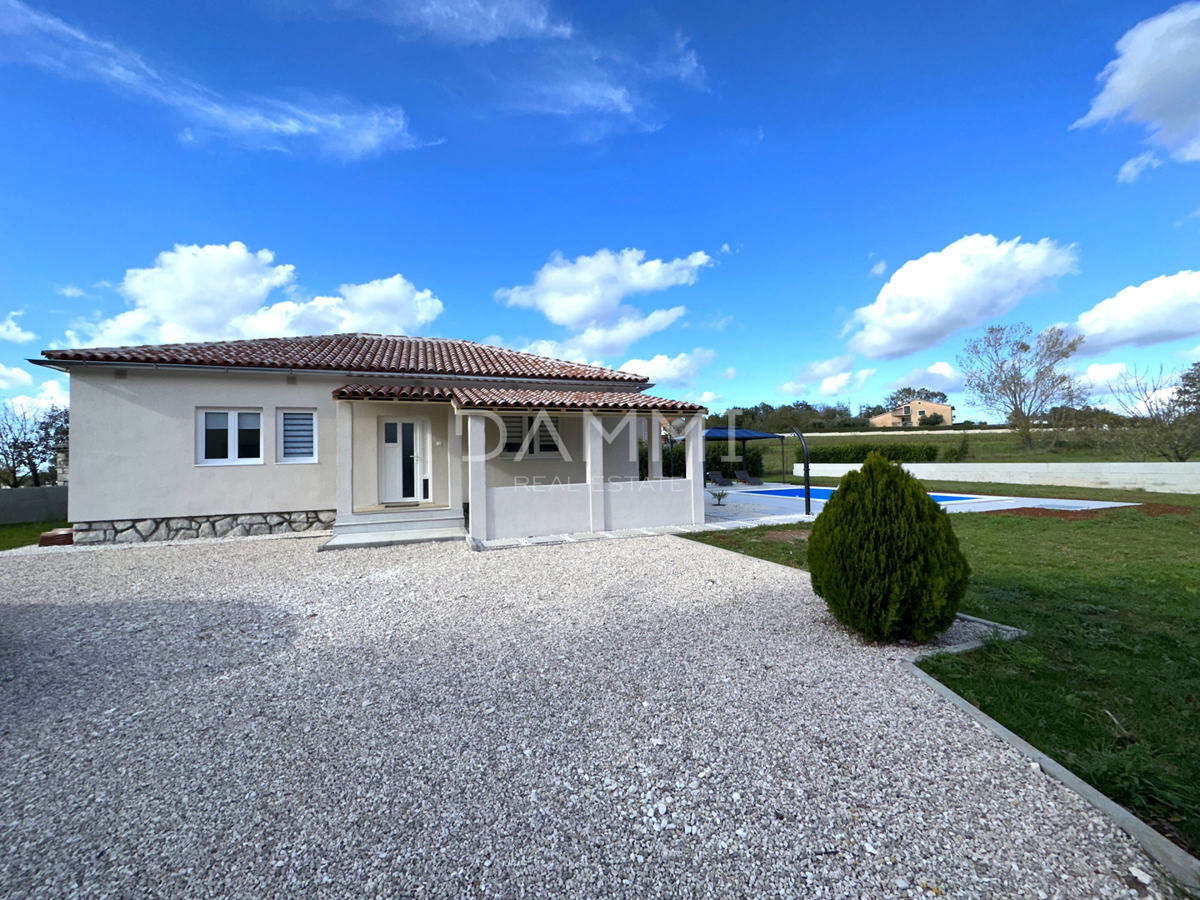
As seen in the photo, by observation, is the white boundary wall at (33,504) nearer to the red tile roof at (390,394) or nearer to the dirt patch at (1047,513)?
the red tile roof at (390,394)

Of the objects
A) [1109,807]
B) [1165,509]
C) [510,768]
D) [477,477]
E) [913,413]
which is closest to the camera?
[1109,807]

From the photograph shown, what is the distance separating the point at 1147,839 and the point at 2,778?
19.5 ft

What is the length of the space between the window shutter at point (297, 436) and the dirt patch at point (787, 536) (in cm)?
1085

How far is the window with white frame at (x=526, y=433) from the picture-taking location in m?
13.9

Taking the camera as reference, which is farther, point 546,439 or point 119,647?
point 546,439

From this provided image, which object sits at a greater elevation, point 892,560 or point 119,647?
point 892,560

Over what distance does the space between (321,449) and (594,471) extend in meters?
6.67

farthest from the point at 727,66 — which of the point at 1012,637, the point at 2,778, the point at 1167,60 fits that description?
the point at 2,778

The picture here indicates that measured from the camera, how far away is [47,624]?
19.0ft

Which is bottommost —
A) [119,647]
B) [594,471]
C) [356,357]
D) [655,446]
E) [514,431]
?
[119,647]

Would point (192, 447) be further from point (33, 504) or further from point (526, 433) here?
point (33, 504)

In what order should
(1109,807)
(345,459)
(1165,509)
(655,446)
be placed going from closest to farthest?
(1109,807) < (345,459) < (1165,509) < (655,446)

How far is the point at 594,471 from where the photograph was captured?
11.3 meters

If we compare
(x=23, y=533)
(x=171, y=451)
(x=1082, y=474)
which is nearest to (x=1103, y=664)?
(x=171, y=451)
